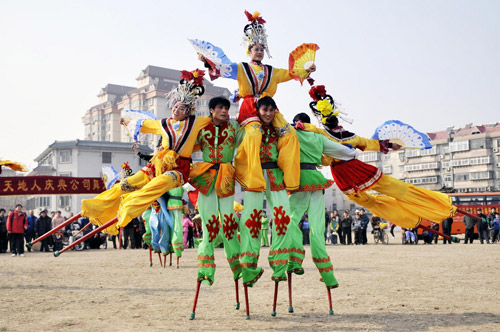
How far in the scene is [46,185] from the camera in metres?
23.2

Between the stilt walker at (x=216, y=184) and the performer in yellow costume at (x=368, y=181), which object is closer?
the stilt walker at (x=216, y=184)

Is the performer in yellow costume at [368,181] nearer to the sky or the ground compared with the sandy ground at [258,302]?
nearer to the sky

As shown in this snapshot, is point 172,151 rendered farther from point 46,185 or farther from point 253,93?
point 46,185

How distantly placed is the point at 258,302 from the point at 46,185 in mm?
18764

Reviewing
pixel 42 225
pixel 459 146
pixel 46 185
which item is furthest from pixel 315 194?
pixel 459 146

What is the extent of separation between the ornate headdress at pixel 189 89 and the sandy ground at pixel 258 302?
249 cm

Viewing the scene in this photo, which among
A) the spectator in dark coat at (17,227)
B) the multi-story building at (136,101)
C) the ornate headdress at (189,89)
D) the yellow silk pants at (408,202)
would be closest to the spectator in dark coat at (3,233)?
the spectator in dark coat at (17,227)

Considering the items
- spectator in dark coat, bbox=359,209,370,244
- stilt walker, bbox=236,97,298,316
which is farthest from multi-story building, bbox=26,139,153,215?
stilt walker, bbox=236,97,298,316

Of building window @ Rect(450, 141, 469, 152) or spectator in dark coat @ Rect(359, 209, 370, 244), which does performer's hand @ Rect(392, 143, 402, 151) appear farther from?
building window @ Rect(450, 141, 469, 152)

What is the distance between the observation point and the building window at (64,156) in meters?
52.2

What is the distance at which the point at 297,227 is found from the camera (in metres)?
6.08

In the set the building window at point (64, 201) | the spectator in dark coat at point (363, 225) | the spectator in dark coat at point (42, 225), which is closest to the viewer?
the spectator in dark coat at point (42, 225)

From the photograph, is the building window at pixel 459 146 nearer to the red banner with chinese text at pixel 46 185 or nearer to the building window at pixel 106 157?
the building window at pixel 106 157

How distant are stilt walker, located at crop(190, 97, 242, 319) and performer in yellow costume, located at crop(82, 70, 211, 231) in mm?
148
